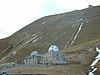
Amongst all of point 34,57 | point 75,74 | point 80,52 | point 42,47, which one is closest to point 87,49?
point 80,52

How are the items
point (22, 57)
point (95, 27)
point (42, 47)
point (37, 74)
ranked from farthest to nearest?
1. point (95, 27)
2. point (42, 47)
3. point (22, 57)
4. point (37, 74)

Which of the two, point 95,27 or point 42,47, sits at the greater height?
point 95,27

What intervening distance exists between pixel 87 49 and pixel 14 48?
243 ft

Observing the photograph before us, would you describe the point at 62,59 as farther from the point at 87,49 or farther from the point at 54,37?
the point at 54,37

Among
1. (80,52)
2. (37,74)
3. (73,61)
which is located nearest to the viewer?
(37,74)

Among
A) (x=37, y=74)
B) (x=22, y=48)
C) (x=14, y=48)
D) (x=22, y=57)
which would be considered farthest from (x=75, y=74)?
(x=14, y=48)

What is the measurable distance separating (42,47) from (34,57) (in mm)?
49494

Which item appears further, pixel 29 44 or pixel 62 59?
pixel 29 44

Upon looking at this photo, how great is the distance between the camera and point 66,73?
9700 centimetres

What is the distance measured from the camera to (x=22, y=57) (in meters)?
171

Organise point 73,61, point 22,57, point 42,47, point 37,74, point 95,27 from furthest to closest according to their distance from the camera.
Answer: point 95,27, point 42,47, point 22,57, point 73,61, point 37,74

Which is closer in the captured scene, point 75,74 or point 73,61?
point 75,74

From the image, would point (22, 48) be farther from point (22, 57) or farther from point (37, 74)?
point (37, 74)

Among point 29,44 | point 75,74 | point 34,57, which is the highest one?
point 29,44
